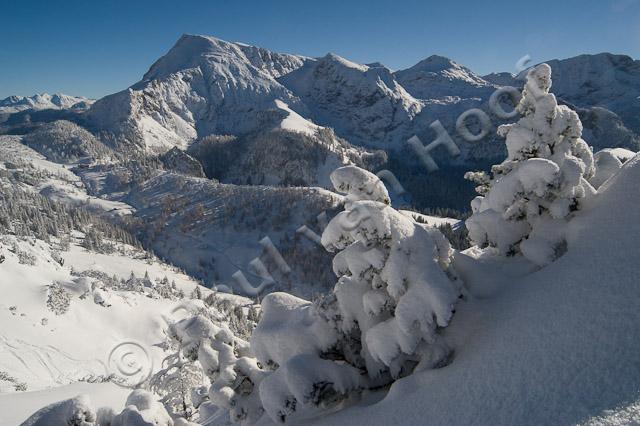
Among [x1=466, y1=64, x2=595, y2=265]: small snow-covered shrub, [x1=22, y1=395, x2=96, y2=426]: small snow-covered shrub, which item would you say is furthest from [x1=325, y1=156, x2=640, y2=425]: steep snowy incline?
[x1=22, y1=395, x2=96, y2=426]: small snow-covered shrub

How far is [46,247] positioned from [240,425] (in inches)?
4243

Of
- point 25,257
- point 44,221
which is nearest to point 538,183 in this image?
point 25,257

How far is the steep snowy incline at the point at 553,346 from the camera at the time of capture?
6980mm

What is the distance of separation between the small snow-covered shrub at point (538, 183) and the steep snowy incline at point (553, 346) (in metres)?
0.80

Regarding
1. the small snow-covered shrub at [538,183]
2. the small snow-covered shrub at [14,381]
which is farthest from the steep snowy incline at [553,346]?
the small snow-covered shrub at [14,381]

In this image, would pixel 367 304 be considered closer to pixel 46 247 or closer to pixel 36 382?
pixel 36 382

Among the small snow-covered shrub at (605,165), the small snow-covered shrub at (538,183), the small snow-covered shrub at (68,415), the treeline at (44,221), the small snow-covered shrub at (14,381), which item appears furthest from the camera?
the treeline at (44,221)

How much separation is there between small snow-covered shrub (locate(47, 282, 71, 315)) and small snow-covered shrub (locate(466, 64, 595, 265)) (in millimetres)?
67537

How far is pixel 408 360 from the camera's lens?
10.9 meters

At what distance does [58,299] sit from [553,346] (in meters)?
73.1

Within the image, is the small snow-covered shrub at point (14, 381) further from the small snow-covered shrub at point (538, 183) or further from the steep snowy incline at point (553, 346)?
the small snow-covered shrub at point (538, 183)

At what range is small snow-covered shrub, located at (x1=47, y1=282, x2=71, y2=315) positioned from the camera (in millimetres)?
61625

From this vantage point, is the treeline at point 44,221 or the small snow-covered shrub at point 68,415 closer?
the small snow-covered shrub at point 68,415

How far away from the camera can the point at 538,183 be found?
39.2ft
